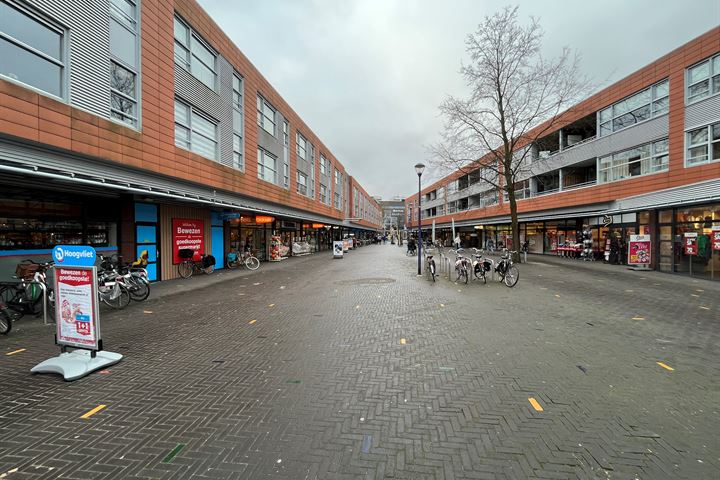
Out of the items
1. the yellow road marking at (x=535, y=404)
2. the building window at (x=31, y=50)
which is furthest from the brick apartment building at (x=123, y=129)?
the yellow road marking at (x=535, y=404)

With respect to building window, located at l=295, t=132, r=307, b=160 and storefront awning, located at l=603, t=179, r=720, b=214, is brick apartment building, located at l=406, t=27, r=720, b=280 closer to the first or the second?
storefront awning, located at l=603, t=179, r=720, b=214

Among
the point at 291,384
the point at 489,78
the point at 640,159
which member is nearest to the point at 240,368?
the point at 291,384

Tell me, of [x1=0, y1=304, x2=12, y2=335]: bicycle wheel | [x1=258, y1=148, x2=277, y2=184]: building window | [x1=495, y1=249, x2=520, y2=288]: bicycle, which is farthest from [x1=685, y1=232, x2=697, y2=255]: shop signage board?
[x1=0, y1=304, x2=12, y2=335]: bicycle wheel

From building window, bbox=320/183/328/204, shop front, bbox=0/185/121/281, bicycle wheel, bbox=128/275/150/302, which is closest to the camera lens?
shop front, bbox=0/185/121/281

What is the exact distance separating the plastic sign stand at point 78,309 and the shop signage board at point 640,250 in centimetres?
2185

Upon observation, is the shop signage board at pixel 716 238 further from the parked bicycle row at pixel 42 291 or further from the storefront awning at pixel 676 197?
the parked bicycle row at pixel 42 291

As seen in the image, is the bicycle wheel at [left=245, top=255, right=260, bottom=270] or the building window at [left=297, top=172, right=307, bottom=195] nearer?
the bicycle wheel at [left=245, top=255, right=260, bottom=270]

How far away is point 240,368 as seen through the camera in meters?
4.38

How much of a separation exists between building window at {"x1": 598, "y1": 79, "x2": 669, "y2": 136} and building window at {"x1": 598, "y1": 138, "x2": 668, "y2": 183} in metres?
1.76

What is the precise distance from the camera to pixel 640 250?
16391mm

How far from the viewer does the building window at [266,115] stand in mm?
20422

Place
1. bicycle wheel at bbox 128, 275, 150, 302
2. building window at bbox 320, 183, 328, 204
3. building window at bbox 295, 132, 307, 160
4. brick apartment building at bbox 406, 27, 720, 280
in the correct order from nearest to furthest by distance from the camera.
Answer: bicycle wheel at bbox 128, 275, 150, 302 → brick apartment building at bbox 406, 27, 720, 280 → building window at bbox 295, 132, 307, 160 → building window at bbox 320, 183, 328, 204

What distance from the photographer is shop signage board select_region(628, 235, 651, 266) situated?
16.2 m

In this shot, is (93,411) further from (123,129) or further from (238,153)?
(238,153)
